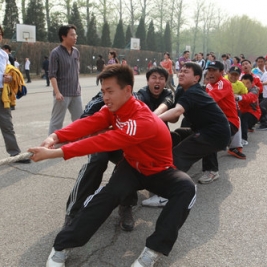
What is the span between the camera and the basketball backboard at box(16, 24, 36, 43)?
22.0m

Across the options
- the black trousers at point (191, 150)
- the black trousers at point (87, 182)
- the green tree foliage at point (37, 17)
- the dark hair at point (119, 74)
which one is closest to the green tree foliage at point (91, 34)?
the green tree foliage at point (37, 17)

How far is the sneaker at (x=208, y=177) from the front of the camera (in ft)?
13.0

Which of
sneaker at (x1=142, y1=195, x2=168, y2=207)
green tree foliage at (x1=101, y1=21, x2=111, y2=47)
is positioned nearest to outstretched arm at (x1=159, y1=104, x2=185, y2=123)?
sneaker at (x1=142, y1=195, x2=168, y2=207)

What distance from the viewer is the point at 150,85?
12.9 feet

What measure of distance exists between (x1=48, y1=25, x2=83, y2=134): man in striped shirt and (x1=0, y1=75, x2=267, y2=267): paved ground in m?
0.84

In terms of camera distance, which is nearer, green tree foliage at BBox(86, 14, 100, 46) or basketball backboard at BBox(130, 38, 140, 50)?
green tree foliage at BBox(86, 14, 100, 46)

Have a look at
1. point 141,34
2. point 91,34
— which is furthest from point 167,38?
point 91,34

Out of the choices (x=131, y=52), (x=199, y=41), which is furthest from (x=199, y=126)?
(x=199, y=41)

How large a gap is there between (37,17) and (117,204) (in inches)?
1162

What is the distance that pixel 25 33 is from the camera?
73.5 feet

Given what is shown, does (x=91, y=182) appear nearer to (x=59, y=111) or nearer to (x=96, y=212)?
(x=96, y=212)

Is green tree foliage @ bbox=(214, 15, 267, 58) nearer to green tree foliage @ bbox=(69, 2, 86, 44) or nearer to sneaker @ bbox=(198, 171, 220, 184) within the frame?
green tree foliage @ bbox=(69, 2, 86, 44)

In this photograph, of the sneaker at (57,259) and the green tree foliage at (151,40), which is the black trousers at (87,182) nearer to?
Result: the sneaker at (57,259)

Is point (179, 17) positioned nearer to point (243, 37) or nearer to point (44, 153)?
point (243, 37)
